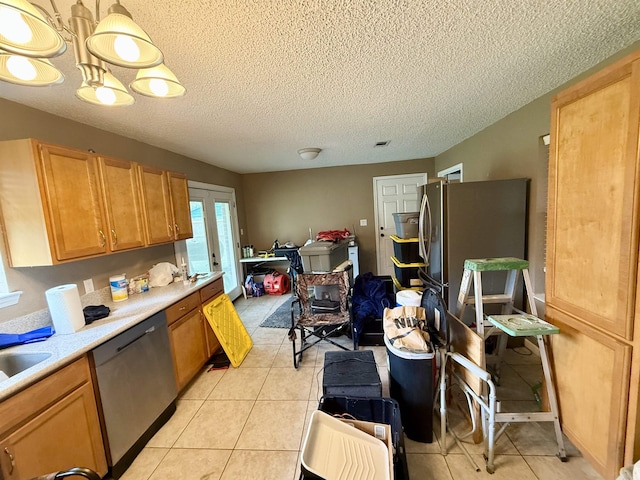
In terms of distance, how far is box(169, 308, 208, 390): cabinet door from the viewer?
2.14 metres

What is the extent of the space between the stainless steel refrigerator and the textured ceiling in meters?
0.75

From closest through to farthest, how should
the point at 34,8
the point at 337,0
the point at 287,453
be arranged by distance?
the point at 34,8 → the point at 337,0 → the point at 287,453

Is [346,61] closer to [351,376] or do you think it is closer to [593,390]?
[351,376]

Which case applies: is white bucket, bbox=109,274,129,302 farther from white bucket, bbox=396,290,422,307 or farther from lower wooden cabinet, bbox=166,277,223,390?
white bucket, bbox=396,290,422,307

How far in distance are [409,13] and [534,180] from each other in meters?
1.97

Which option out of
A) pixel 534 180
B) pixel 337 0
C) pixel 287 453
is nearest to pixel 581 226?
pixel 534 180

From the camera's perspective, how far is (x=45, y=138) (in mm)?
1878

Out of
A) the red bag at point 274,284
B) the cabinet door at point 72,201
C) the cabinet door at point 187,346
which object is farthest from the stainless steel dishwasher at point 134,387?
the red bag at point 274,284

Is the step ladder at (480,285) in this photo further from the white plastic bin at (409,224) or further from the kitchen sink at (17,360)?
the kitchen sink at (17,360)

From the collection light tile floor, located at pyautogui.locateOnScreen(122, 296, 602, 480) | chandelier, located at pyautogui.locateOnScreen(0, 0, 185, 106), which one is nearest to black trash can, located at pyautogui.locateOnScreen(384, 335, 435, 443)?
light tile floor, located at pyautogui.locateOnScreen(122, 296, 602, 480)

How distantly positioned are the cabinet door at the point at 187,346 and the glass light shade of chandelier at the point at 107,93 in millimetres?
1606

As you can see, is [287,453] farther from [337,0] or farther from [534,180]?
[534,180]

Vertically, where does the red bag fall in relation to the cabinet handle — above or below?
below

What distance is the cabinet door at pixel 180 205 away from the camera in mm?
2670
